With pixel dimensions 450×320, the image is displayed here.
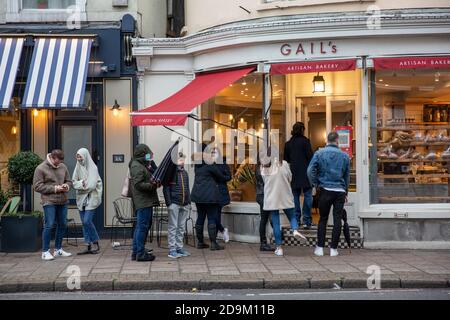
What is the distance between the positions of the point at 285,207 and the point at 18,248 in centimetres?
480

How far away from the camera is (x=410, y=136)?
12.4m

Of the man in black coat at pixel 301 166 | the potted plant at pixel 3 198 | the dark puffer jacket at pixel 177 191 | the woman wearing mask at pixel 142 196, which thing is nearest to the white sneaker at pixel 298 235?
the man in black coat at pixel 301 166

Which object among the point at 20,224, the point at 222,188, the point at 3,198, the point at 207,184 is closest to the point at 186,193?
the point at 207,184

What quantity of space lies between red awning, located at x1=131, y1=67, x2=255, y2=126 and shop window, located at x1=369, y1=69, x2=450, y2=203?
2.62 metres

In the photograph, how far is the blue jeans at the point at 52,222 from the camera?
431 inches

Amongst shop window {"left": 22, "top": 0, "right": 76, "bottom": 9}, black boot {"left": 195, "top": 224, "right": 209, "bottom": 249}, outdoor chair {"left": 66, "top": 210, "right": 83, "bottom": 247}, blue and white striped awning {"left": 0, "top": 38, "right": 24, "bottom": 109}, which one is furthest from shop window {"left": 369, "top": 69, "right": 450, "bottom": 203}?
blue and white striped awning {"left": 0, "top": 38, "right": 24, "bottom": 109}

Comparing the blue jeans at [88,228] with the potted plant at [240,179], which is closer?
the blue jeans at [88,228]

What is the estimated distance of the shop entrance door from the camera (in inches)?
532

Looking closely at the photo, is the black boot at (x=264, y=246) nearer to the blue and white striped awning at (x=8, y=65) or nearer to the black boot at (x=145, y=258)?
the black boot at (x=145, y=258)

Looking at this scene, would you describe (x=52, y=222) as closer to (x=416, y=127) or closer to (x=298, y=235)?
(x=298, y=235)

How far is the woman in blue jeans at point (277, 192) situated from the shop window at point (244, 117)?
1.40m

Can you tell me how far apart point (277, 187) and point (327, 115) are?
116 inches

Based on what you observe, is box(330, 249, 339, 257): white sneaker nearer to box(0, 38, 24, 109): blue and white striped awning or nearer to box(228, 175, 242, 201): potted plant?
box(228, 175, 242, 201): potted plant
